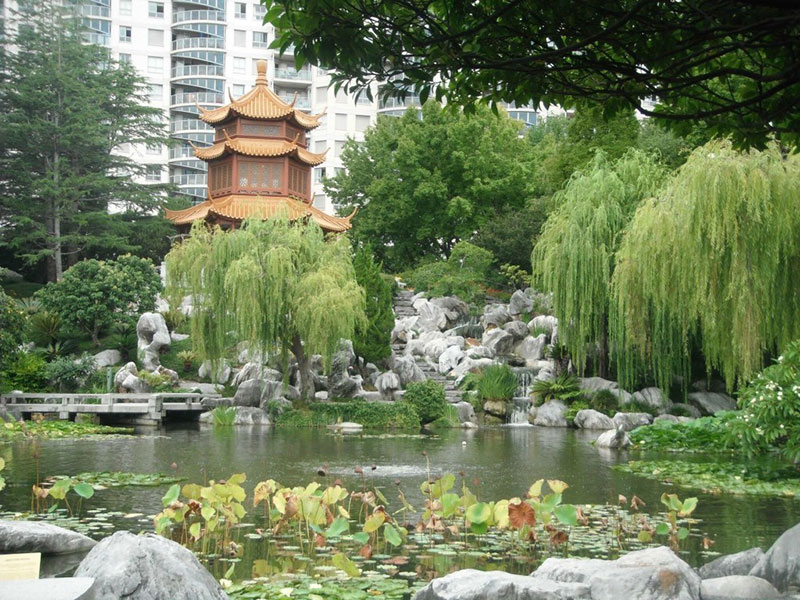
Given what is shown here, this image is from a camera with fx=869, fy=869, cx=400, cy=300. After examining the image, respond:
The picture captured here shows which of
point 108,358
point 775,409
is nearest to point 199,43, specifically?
point 108,358

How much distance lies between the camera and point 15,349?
2205 cm

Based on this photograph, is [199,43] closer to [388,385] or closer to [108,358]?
[108,358]

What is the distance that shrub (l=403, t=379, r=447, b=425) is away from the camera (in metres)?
20.9

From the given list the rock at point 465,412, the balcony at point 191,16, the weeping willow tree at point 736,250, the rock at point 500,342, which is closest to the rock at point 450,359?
the rock at point 500,342

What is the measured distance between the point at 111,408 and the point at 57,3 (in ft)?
75.1

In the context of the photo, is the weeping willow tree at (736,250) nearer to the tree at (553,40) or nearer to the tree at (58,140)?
the tree at (553,40)

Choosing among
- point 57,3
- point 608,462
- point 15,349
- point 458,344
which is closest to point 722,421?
point 608,462

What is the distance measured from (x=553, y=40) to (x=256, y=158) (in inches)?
1196

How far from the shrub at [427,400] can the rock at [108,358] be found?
1093cm

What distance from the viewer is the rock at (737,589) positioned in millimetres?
5090

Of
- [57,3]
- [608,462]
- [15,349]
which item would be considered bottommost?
[608,462]

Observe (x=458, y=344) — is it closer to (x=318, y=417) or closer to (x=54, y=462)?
(x=318, y=417)

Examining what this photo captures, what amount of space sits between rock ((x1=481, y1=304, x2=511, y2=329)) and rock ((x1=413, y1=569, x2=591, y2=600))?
25269 millimetres

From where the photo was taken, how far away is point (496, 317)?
99.6 feet
